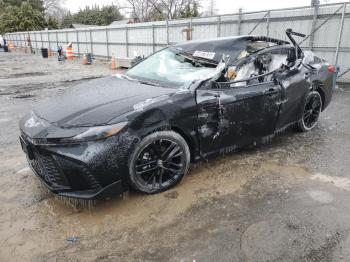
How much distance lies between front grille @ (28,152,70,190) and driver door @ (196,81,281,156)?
1.45m

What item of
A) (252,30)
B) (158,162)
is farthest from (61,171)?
(252,30)

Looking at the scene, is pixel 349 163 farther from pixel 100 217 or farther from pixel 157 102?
pixel 100 217

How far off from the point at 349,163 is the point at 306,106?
47.4 inches

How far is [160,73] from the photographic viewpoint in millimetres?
4039

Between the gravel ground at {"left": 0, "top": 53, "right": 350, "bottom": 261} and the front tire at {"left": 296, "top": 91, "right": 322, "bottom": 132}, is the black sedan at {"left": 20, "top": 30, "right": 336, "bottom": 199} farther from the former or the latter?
the gravel ground at {"left": 0, "top": 53, "right": 350, "bottom": 261}

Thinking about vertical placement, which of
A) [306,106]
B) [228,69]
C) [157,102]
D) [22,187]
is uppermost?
[228,69]

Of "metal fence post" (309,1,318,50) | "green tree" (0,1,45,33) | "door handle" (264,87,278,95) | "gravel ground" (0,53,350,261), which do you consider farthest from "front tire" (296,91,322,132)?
"green tree" (0,1,45,33)

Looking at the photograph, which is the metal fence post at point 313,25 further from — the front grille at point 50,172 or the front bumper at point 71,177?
the front grille at point 50,172

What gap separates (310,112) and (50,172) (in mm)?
3951

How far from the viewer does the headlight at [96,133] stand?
2.77 meters

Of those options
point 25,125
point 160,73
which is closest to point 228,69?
point 160,73

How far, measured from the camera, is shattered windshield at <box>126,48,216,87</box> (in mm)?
3750

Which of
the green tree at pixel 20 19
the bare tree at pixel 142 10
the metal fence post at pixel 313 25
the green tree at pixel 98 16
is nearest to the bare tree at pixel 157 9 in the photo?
the bare tree at pixel 142 10

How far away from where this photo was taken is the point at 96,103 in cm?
320
